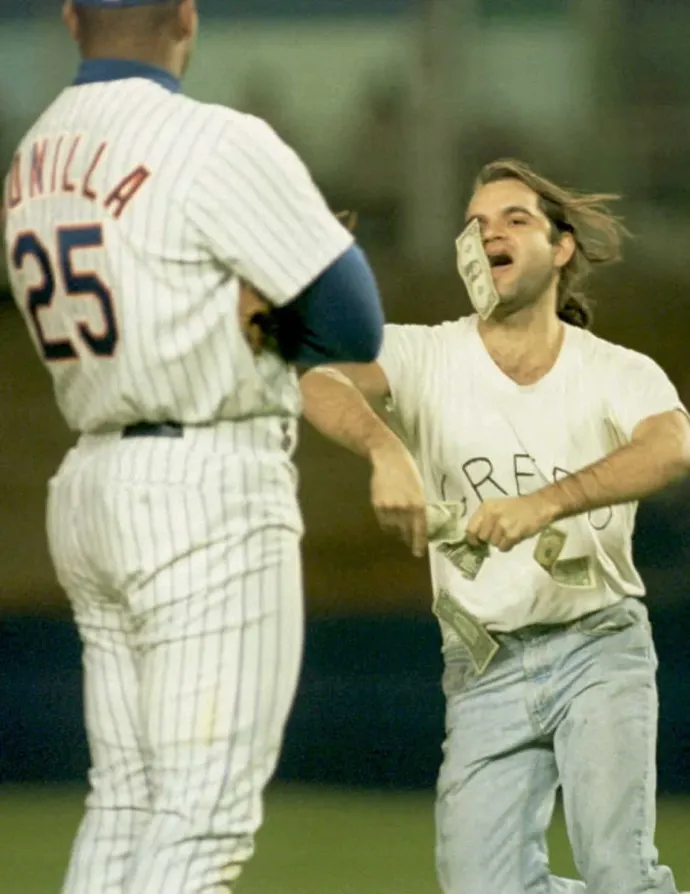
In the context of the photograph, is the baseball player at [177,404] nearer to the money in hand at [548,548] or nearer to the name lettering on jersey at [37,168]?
the name lettering on jersey at [37,168]

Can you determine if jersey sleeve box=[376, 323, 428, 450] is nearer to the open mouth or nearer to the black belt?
the open mouth

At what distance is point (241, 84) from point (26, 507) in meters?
1.14

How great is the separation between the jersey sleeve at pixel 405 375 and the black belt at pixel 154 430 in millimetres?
918

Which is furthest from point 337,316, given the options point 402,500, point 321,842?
point 321,842

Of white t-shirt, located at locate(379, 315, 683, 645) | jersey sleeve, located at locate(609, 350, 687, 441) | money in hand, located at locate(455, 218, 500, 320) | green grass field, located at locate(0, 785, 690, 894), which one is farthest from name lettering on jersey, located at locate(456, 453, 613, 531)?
green grass field, located at locate(0, 785, 690, 894)

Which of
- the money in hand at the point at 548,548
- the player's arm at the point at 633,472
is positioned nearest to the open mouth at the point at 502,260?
the player's arm at the point at 633,472

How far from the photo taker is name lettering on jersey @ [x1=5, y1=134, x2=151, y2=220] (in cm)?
212

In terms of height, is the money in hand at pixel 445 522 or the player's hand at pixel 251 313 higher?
the player's hand at pixel 251 313

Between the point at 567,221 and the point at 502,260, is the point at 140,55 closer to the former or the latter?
the point at 502,260

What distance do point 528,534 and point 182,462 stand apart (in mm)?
651

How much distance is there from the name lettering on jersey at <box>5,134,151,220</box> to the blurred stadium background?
2.17m

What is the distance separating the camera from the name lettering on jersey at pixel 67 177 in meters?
2.12

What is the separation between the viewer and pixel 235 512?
2113 millimetres

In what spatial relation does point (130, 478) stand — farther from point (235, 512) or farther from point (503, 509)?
point (503, 509)
